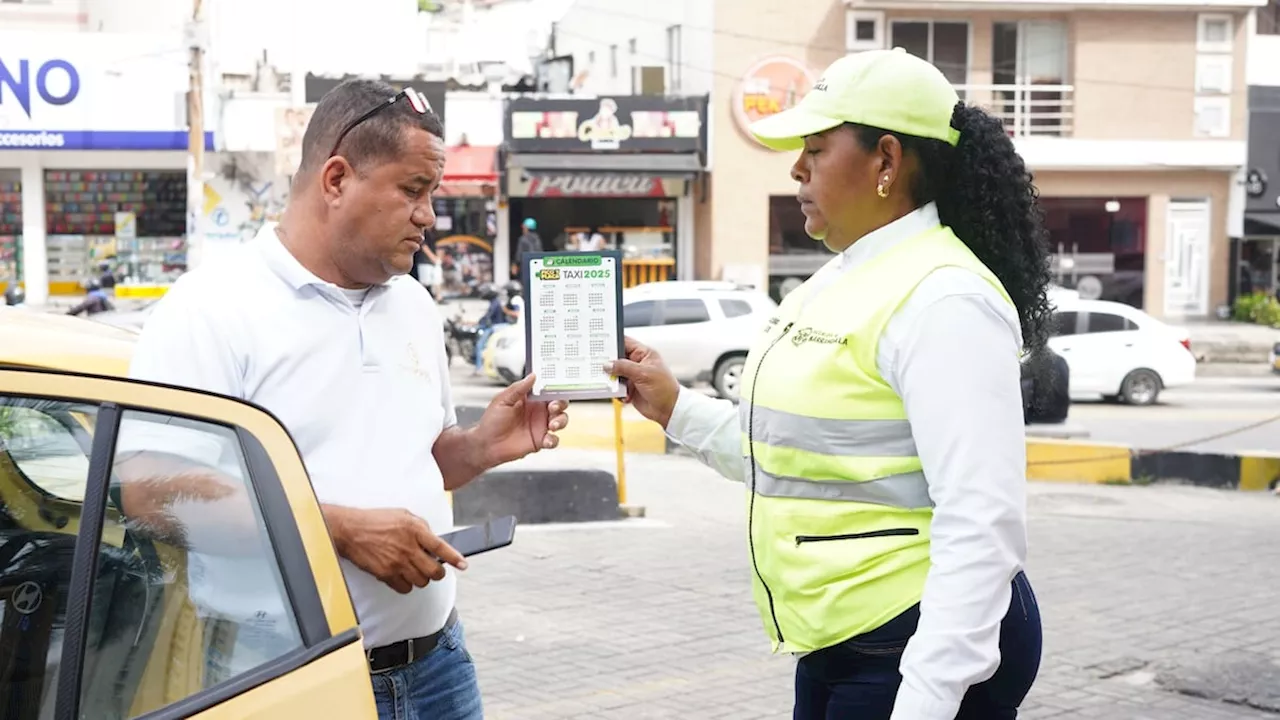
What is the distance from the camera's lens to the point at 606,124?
26.4 metres

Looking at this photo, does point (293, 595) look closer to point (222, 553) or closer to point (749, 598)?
point (222, 553)

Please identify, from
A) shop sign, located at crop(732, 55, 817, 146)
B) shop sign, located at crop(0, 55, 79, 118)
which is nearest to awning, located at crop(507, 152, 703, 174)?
shop sign, located at crop(732, 55, 817, 146)

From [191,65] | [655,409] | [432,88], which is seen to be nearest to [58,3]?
[432,88]

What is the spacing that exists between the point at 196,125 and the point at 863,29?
45.8ft

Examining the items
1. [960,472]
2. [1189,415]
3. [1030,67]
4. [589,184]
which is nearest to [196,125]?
[589,184]

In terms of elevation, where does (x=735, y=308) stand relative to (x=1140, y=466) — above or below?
above

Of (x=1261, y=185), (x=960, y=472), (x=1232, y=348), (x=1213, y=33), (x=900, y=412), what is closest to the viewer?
(x=960, y=472)

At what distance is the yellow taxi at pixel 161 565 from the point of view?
6.31 ft

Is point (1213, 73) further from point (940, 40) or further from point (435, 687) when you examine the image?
point (435, 687)

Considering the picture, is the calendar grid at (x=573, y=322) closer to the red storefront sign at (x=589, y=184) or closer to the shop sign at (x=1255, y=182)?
the red storefront sign at (x=589, y=184)

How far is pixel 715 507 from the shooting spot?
995 centimetres

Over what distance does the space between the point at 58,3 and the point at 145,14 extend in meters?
2.29

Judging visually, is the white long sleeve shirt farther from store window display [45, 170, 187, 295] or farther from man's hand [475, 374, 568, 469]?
store window display [45, 170, 187, 295]

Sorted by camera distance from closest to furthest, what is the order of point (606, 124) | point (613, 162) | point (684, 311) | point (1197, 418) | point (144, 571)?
point (144, 571)
point (1197, 418)
point (684, 311)
point (606, 124)
point (613, 162)
